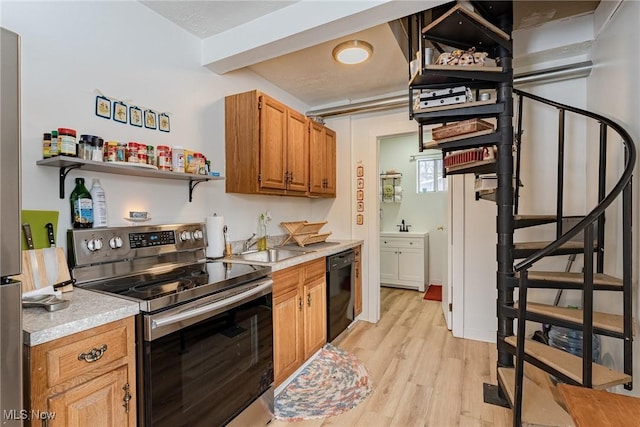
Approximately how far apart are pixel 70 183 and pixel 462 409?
266cm

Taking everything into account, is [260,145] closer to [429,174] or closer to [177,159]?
[177,159]

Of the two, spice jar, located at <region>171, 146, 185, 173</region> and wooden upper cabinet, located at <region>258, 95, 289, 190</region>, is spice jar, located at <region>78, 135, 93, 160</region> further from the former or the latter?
wooden upper cabinet, located at <region>258, 95, 289, 190</region>

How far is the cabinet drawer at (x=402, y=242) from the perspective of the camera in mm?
4750

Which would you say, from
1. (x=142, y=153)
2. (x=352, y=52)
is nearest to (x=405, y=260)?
(x=352, y=52)

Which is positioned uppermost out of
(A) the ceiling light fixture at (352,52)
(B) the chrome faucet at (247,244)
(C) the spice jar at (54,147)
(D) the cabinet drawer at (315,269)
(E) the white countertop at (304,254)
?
(A) the ceiling light fixture at (352,52)

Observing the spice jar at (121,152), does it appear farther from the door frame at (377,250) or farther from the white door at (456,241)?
the white door at (456,241)

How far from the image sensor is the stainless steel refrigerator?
0.80m

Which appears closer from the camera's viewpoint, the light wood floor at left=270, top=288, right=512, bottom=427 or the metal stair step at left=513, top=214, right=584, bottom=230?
the light wood floor at left=270, top=288, right=512, bottom=427

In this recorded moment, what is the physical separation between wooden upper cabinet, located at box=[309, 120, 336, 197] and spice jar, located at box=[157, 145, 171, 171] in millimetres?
1532

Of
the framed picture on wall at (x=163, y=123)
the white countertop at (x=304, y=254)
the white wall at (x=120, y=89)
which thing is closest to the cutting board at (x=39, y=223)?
the white wall at (x=120, y=89)

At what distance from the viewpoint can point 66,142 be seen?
144cm

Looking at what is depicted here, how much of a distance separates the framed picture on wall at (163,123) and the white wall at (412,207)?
3.72 m

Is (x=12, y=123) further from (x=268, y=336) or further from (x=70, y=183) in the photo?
(x=268, y=336)

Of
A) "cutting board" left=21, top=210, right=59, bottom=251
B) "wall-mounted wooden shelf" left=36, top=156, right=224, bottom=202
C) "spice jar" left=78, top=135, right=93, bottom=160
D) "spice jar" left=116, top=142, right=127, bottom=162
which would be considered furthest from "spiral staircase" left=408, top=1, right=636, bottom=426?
"cutting board" left=21, top=210, right=59, bottom=251
